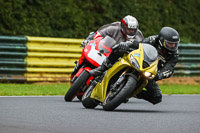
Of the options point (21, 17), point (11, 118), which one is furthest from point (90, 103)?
point (21, 17)

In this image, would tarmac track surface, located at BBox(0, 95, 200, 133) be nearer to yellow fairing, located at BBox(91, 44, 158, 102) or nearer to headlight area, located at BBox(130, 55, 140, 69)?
yellow fairing, located at BBox(91, 44, 158, 102)

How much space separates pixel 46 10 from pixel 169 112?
36.7ft

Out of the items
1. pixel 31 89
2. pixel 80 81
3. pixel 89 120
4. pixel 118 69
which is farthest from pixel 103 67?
pixel 31 89

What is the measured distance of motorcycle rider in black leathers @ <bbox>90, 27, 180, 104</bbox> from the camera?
9.30 m

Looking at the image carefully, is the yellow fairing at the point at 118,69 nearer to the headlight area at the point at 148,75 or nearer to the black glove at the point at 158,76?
the headlight area at the point at 148,75

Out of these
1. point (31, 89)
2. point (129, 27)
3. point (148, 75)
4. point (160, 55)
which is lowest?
point (31, 89)

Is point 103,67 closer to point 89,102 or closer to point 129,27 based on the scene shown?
point 89,102

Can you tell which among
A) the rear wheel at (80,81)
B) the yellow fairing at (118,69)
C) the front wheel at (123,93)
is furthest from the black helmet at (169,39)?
the rear wheel at (80,81)

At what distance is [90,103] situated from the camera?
9.80 meters

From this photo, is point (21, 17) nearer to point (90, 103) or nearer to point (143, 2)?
point (143, 2)

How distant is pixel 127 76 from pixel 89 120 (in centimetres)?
127

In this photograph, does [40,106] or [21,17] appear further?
[21,17]

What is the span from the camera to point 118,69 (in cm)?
910

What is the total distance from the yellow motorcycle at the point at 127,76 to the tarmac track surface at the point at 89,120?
239 mm
